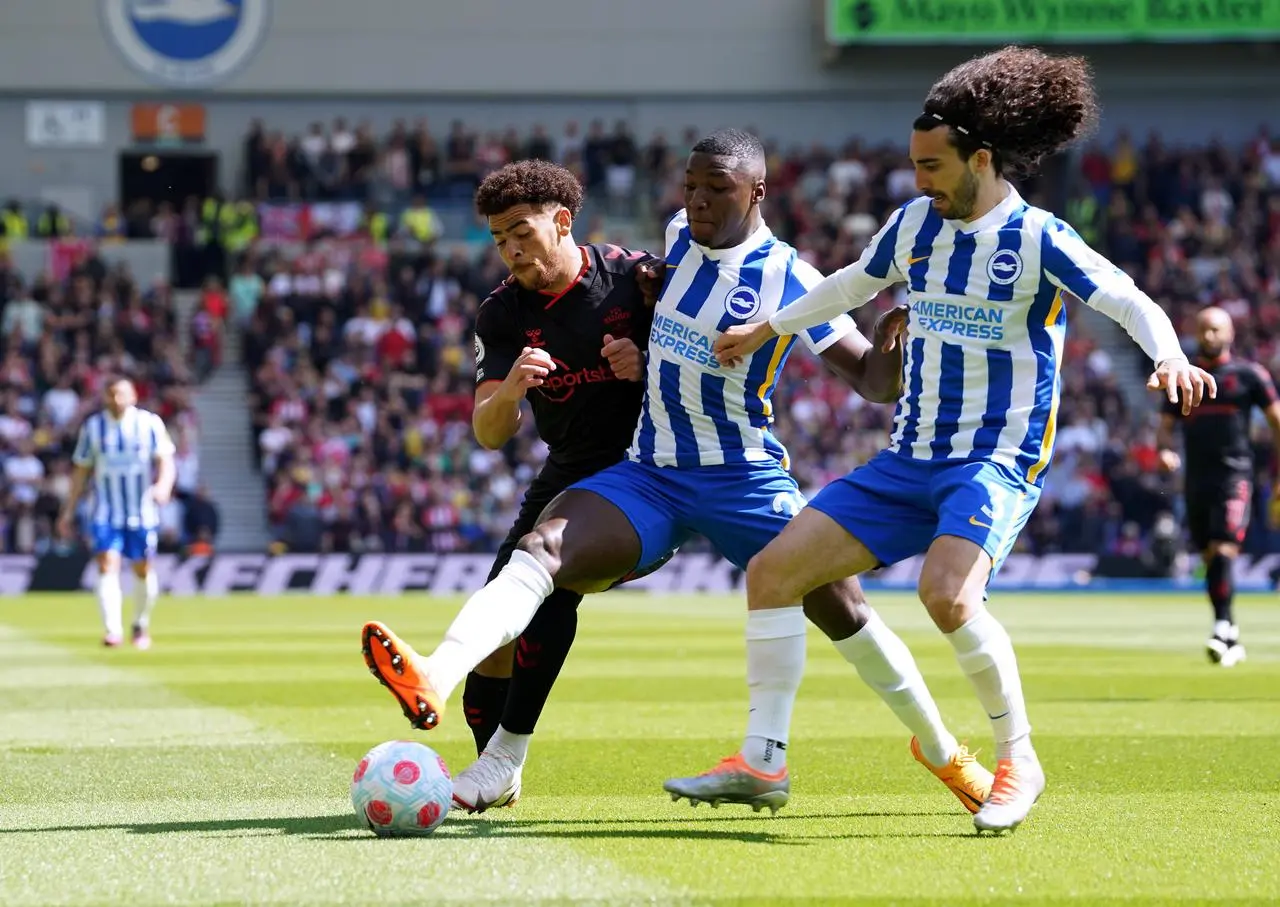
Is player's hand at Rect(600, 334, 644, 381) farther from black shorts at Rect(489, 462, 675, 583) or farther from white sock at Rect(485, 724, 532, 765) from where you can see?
white sock at Rect(485, 724, 532, 765)

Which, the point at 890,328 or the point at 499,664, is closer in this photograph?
the point at 890,328

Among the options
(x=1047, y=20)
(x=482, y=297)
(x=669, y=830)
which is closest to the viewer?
(x=669, y=830)

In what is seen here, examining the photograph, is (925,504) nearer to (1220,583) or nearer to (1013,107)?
(1013,107)

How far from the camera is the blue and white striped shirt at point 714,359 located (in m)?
6.22

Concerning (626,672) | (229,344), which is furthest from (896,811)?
(229,344)

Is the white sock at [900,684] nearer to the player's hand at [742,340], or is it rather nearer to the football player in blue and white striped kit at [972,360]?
the football player in blue and white striped kit at [972,360]

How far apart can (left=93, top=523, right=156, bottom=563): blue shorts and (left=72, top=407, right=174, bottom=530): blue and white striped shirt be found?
47 millimetres

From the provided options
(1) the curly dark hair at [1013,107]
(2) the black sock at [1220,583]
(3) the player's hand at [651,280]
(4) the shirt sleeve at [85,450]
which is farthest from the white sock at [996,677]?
(4) the shirt sleeve at [85,450]

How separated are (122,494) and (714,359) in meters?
10.7

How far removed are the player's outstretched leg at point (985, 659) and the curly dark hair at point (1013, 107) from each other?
123 centimetres

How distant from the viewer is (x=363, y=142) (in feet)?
109

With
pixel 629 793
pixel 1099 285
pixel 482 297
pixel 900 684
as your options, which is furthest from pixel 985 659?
pixel 482 297

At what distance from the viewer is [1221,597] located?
13289 millimetres

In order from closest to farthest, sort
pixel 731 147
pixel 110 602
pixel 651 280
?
pixel 731 147 < pixel 651 280 < pixel 110 602
